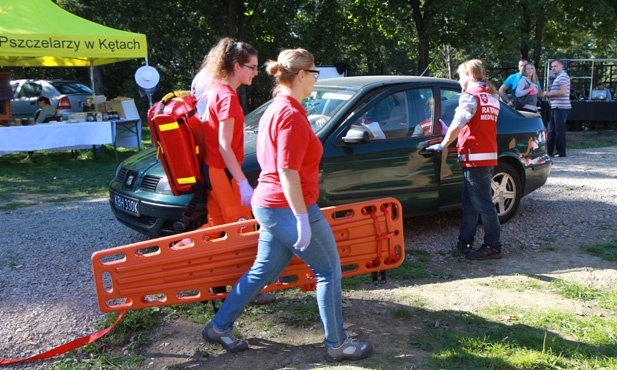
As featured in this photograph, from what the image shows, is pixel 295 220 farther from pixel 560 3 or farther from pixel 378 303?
pixel 560 3

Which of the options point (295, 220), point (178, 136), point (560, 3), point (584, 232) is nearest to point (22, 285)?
point (178, 136)

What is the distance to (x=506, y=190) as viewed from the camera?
6238mm

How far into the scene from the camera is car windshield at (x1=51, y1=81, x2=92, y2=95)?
745 inches

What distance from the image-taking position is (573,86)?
71.8 feet

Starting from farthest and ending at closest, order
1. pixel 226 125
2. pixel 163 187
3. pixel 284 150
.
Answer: pixel 163 187 → pixel 226 125 → pixel 284 150

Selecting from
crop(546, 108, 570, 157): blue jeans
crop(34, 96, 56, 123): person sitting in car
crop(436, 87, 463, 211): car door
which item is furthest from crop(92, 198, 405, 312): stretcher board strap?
crop(34, 96, 56, 123): person sitting in car

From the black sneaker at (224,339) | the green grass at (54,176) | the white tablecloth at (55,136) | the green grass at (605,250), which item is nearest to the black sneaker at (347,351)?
the black sneaker at (224,339)

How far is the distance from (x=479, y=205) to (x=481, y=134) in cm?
62

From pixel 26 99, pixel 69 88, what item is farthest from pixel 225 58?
pixel 26 99

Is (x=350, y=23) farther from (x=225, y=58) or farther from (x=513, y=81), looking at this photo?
(x=225, y=58)

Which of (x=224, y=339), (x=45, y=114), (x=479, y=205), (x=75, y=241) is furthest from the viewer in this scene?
(x=45, y=114)

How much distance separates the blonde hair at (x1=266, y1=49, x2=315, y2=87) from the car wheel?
3606mm

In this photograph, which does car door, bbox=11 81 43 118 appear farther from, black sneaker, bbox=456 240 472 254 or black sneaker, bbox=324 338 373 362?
black sneaker, bbox=324 338 373 362

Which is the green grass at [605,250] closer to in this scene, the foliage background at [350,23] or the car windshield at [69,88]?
the foliage background at [350,23]
